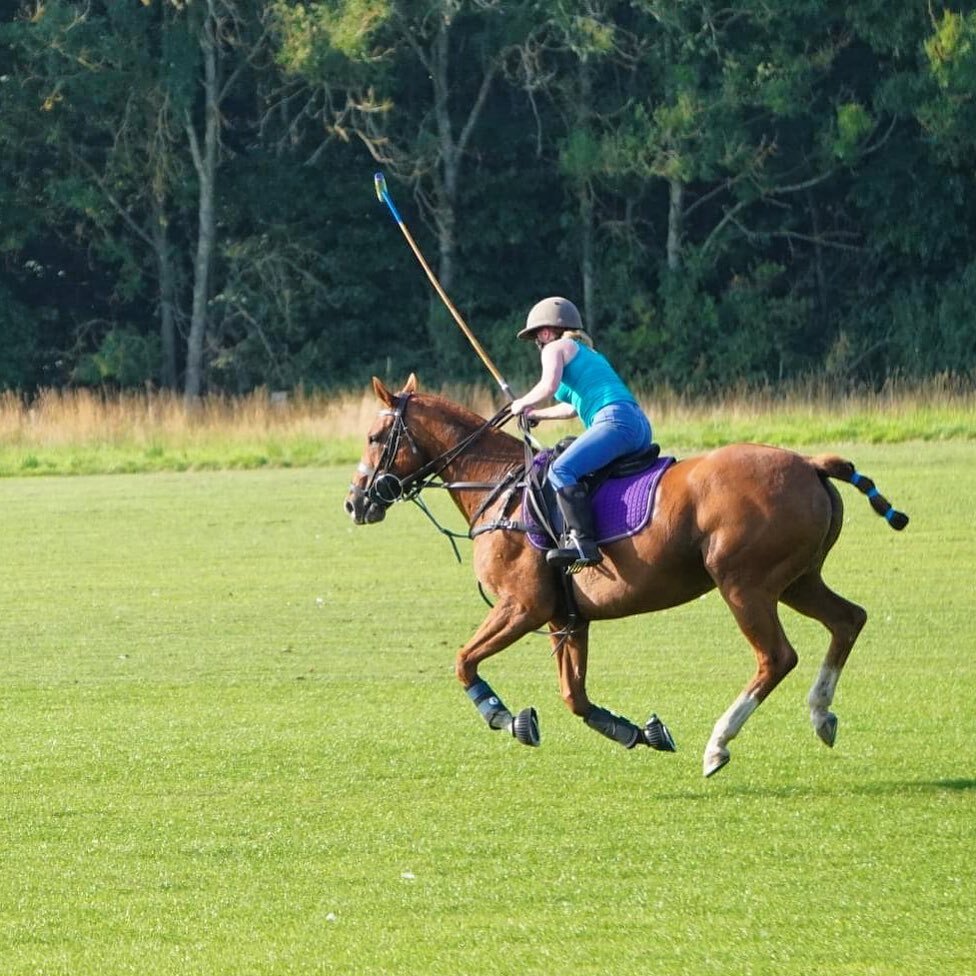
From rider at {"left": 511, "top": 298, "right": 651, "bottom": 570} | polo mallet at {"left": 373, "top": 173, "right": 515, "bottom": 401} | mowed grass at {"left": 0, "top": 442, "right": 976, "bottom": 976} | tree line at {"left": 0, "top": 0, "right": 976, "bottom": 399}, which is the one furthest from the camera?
tree line at {"left": 0, "top": 0, "right": 976, "bottom": 399}

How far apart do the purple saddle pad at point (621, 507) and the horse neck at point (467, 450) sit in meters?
0.56

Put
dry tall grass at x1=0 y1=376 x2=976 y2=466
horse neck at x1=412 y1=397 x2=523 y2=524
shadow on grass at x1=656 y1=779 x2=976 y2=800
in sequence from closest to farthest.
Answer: shadow on grass at x1=656 y1=779 x2=976 y2=800
horse neck at x1=412 y1=397 x2=523 y2=524
dry tall grass at x1=0 y1=376 x2=976 y2=466

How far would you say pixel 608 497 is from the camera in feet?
34.6

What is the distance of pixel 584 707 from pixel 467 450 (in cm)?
167

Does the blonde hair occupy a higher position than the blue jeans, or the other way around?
the blonde hair

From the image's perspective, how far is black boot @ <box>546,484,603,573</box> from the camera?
10.3m

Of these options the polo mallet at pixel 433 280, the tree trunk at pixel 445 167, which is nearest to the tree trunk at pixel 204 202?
the tree trunk at pixel 445 167

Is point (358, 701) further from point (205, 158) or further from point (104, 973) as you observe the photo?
point (205, 158)

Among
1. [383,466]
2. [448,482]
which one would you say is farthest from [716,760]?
[383,466]

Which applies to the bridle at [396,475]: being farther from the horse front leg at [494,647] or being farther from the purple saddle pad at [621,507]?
the horse front leg at [494,647]

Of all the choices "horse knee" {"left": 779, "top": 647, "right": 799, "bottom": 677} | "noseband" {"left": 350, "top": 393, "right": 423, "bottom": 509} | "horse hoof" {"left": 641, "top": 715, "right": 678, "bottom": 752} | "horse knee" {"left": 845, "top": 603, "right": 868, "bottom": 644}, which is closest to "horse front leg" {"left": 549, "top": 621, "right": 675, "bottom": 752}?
"horse hoof" {"left": 641, "top": 715, "right": 678, "bottom": 752}

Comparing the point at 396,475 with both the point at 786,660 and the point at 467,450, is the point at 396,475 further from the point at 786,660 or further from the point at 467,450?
the point at 786,660

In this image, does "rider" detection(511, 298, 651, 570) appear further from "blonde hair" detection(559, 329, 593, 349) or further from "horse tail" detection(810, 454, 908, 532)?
"horse tail" detection(810, 454, 908, 532)

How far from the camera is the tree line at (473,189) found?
4278cm
